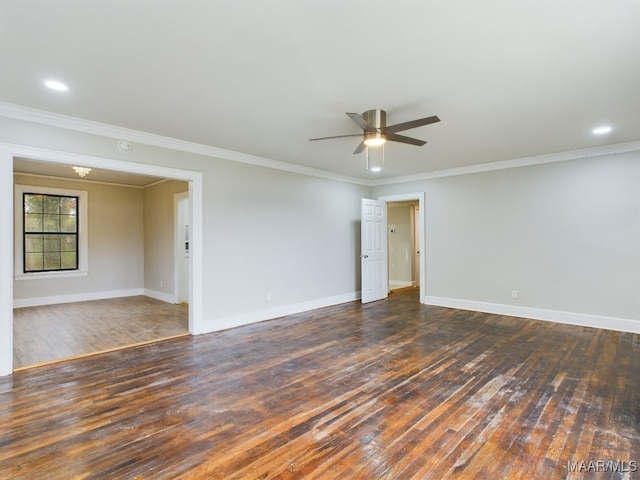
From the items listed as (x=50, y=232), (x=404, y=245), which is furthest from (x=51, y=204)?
(x=404, y=245)

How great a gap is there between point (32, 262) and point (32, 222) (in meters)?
0.81

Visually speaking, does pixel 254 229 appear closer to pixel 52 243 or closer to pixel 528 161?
pixel 528 161

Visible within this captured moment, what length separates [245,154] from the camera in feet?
16.6

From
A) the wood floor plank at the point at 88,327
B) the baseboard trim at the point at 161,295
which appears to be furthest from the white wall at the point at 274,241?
the baseboard trim at the point at 161,295

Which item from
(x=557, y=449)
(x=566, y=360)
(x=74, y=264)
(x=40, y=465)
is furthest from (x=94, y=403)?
(x=74, y=264)

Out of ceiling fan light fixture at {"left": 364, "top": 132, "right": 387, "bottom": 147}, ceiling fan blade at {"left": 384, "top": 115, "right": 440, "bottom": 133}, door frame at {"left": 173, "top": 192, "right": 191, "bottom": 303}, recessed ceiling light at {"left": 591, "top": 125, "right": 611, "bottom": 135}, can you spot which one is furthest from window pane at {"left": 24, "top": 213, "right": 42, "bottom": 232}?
recessed ceiling light at {"left": 591, "top": 125, "right": 611, "bottom": 135}

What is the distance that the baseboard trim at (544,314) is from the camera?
4629mm

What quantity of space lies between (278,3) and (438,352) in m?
3.58

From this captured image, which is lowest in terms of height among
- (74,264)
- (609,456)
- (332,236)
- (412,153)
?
(609,456)

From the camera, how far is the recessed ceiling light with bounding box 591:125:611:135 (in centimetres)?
388

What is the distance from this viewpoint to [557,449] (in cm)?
204

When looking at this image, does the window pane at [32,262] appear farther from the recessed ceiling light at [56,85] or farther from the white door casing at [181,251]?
the recessed ceiling light at [56,85]

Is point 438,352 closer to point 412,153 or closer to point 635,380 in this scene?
point 635,380

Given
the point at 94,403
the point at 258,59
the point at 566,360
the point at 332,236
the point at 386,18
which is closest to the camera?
the point at 386,18
